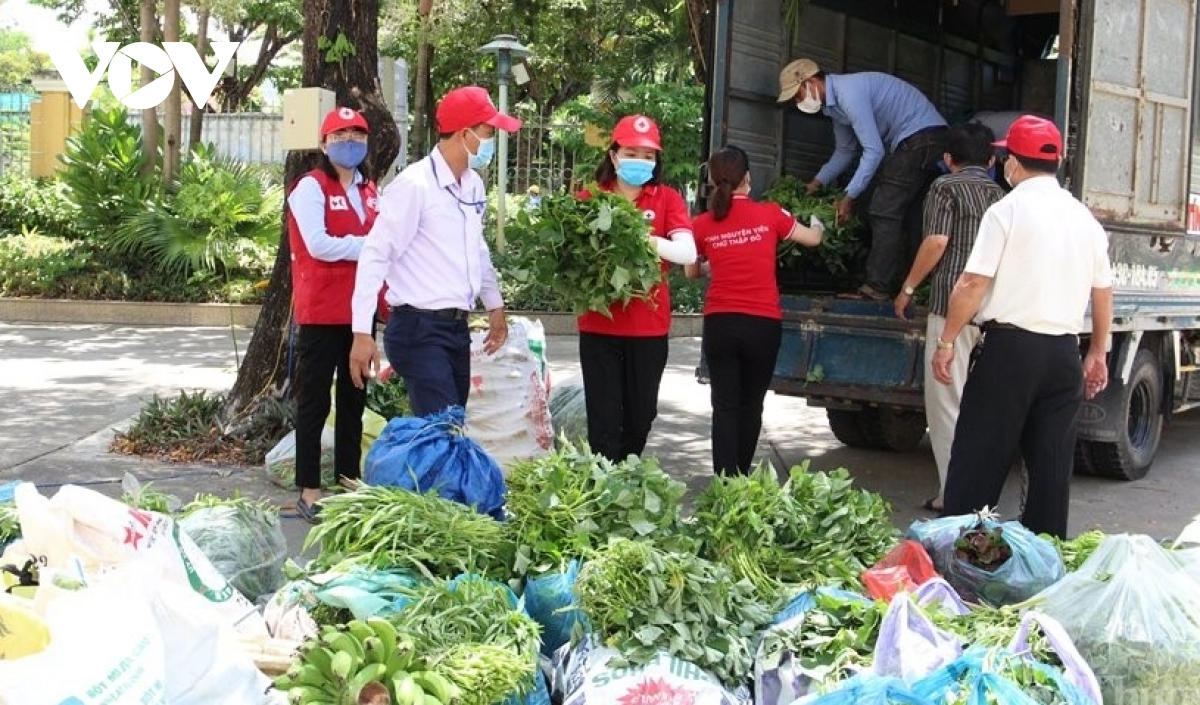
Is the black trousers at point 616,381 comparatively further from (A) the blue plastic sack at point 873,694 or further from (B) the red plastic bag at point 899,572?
(A) the blue plastic sack at point 873,694

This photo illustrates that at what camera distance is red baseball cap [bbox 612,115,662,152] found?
18.5ft

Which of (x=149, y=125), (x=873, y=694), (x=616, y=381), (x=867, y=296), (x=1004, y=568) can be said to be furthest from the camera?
(x=149, y=125)

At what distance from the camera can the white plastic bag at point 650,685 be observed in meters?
3.14

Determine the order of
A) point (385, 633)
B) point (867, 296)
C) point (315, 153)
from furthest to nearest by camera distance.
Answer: point (315, 153), point (867, 296), point (385, 633)

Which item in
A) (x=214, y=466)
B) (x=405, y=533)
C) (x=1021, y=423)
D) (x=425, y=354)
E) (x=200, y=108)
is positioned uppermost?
(x=200, y=108)

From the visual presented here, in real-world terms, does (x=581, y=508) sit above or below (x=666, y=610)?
above

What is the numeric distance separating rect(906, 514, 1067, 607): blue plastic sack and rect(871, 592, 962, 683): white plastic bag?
2.80ft

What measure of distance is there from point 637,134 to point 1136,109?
9.93 ft

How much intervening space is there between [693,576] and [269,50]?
2654cm

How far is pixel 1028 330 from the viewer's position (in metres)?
4.96

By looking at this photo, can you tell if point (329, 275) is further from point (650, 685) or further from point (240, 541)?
point (650, 685)

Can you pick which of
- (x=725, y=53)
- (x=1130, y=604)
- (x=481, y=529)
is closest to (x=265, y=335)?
(x=725, y=53)

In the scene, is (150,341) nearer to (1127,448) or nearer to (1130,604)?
(1127,448)

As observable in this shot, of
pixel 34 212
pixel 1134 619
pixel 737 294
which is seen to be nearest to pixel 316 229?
pixel 737 294
